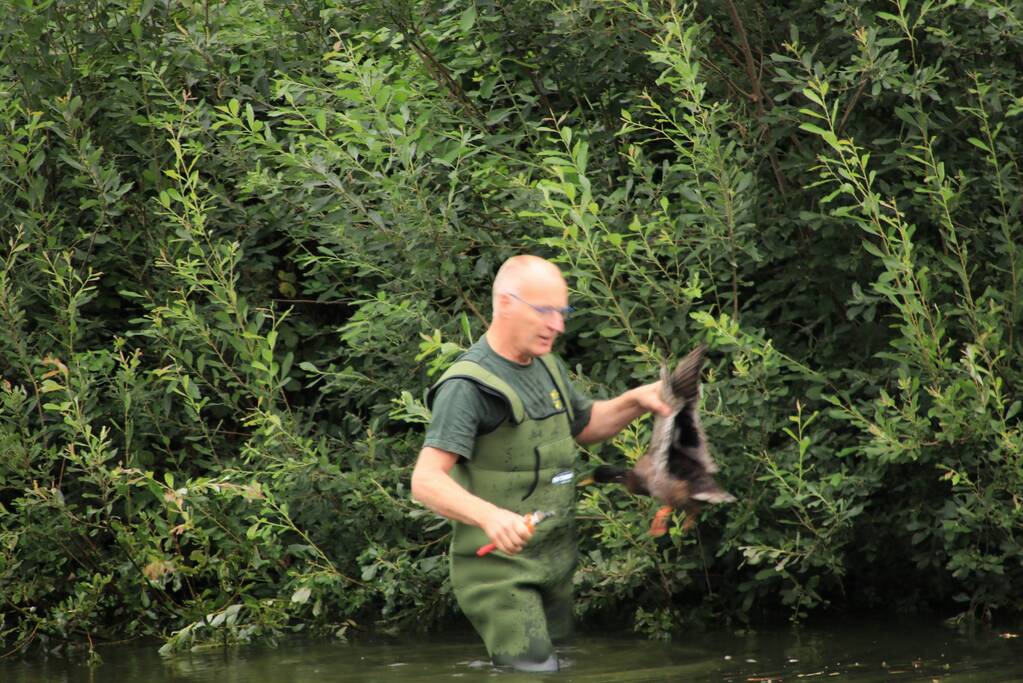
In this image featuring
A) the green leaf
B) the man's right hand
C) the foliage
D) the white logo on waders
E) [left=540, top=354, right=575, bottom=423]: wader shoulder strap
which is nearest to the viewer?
the man's right hand

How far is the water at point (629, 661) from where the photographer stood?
235 inches

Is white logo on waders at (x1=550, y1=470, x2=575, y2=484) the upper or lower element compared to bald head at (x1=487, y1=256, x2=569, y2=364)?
lower

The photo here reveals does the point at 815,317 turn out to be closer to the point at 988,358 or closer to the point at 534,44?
the point at 988,358

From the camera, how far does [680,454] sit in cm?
528

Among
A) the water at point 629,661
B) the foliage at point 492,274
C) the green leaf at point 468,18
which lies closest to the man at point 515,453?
the water at point 629,661

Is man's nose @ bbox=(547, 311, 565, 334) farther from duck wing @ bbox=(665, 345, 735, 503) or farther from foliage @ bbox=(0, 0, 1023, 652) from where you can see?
foliage @ bbox=(0, 0, 1023, 652)

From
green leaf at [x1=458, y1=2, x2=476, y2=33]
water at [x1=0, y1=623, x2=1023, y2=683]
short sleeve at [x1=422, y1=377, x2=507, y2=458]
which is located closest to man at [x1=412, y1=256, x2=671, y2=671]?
short sleeve at [x1=422, y1=377, x2=507, y2=458]

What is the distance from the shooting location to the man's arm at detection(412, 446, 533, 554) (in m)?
4.46

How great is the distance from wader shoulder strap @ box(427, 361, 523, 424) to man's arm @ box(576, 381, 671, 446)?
1.48 ft

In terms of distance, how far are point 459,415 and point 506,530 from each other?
1.75ft

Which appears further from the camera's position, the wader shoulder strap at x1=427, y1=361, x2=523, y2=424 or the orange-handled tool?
the wader shoulder strap at x1=427, y1=361, x2=523, y2=424

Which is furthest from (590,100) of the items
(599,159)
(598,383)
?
(598,383)

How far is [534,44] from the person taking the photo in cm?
741

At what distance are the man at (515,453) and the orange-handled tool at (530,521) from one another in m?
0.03
